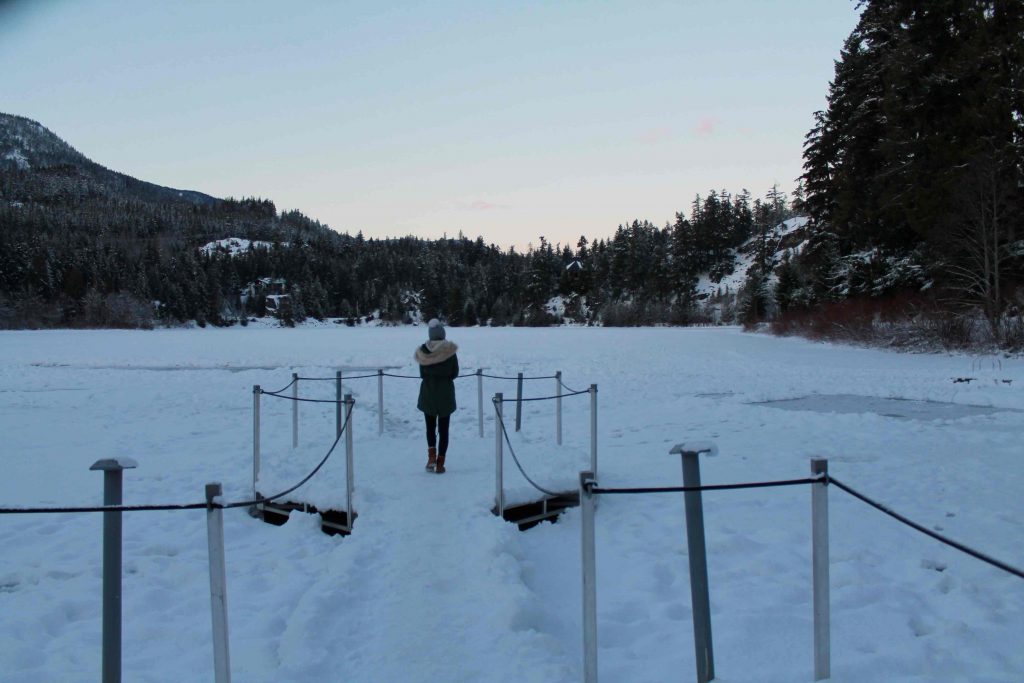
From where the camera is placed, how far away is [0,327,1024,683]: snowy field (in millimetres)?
4145

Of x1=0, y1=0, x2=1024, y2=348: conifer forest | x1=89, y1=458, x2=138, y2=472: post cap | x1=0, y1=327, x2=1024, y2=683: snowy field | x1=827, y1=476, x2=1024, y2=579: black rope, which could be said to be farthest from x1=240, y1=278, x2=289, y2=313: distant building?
x1=827, y1=476, x2=1024, y2=579: black rope

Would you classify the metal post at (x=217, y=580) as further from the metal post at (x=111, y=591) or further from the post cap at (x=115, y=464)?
the metal post at (x=111, y=591)

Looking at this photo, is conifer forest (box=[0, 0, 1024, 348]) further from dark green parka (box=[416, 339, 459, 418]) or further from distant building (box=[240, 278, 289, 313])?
dark green parka (box=[416, 339, 459, 418])

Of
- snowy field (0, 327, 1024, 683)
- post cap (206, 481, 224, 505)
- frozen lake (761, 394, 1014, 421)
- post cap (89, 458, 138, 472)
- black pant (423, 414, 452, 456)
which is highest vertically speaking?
post cap (89, 458, 138, 472)

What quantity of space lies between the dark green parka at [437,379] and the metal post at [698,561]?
4800 mm

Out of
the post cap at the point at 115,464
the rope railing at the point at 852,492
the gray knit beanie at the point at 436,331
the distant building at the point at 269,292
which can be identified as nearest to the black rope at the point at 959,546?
the rope railing at the point at 852,492

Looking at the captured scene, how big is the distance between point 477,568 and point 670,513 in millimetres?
2652

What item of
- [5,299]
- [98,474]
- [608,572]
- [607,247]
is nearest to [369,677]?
[608,572]

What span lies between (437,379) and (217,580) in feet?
16.2

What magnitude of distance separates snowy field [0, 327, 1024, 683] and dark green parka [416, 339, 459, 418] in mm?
832

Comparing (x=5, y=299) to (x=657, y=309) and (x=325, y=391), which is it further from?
(x=325, y=391)

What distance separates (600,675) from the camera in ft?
13.5

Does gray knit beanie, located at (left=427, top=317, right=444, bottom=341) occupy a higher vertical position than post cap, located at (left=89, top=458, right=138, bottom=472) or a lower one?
higher

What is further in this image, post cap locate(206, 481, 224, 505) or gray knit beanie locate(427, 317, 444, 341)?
gray knit beanie locate(427, 317, 444, 341)
